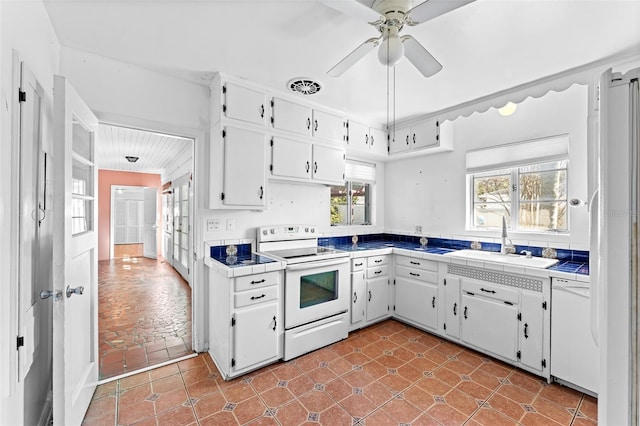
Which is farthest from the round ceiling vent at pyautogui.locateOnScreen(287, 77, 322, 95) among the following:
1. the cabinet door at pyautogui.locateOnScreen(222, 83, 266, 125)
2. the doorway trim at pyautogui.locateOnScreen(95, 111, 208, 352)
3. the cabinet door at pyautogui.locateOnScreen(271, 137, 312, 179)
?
the doorway trim at pyautogui.locateOnScreen(95, 111, 208, 352)

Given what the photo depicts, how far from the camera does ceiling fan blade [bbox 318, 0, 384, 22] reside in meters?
1.33

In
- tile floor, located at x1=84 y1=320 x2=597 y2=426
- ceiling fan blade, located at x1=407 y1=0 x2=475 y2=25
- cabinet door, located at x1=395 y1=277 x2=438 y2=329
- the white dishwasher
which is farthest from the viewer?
cabinet door, located at x1=395 y1=277 x2=438 y2=329

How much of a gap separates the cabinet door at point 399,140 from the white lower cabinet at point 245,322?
2.38 meters

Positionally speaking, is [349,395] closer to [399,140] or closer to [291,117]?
[291,117]

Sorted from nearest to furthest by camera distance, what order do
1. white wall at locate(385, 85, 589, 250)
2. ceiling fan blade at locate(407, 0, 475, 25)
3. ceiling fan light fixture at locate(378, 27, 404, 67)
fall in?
ceiling fan blade at locate(407, 0, 475, 25) < ceiling fan light fixture at locate(378, 27, 404, 67) < white wall at locate(385, 85, 589, 250)

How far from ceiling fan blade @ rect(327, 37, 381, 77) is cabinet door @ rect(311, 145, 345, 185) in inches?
49.2

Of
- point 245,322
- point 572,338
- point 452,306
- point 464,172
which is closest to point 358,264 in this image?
point 452,306

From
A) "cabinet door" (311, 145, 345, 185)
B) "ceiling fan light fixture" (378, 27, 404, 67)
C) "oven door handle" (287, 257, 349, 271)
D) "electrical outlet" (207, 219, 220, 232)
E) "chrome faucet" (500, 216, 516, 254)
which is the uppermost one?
"ceiling fan light fixture" (378, 27, 404, 67)

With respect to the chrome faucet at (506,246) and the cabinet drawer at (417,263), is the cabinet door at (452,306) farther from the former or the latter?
the chrome faucet at (506,246)

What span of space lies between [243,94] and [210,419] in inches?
99.9

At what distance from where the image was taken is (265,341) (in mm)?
2379

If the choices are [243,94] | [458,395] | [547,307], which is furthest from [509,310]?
[243,94]

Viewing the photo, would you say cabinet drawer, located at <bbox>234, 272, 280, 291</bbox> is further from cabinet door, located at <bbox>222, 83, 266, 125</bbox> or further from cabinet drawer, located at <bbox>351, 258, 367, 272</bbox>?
cabinet door, located at <bbox>222, 83, 266, 125</bbox>

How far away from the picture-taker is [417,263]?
10.4 ft
